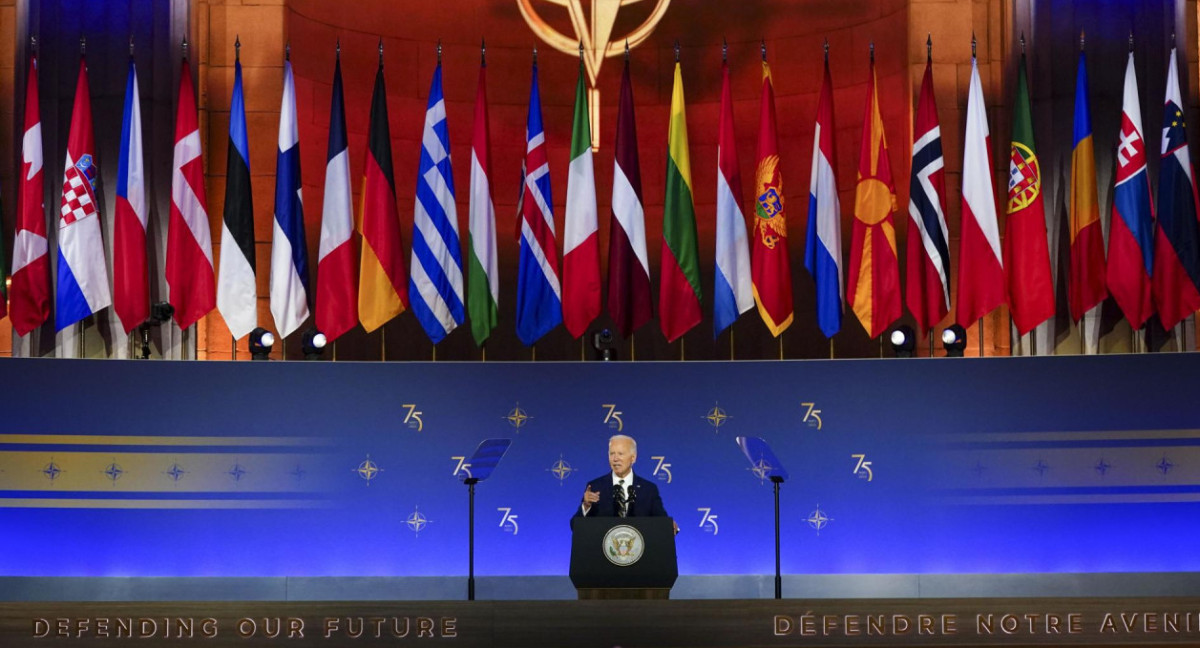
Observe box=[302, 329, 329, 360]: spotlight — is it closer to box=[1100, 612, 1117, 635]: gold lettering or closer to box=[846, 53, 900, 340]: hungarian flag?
box=[846, 53, 900, 340]: hungarian flag

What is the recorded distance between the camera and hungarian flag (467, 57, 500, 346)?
1202 cm

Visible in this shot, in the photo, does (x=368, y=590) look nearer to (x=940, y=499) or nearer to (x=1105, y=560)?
(x=940, y=499)

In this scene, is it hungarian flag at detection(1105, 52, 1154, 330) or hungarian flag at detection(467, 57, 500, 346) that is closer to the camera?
hungarian flag at detection(1105, 52, 1154, 330)

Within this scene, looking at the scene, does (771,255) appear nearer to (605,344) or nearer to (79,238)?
(605,344)

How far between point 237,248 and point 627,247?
2.94m

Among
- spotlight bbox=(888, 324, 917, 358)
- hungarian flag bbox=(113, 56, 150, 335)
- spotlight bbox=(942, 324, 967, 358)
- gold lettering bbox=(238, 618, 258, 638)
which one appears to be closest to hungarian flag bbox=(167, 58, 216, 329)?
hungarian flag bbox=(113, 56, 150, 335)

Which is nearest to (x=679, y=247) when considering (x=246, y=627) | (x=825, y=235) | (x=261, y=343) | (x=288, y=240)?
(x=825, y=235)

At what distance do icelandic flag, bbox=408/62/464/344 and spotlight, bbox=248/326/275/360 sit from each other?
1143 millimetres

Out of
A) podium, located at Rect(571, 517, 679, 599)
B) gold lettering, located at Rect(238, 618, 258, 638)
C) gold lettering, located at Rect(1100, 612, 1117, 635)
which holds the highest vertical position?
podium, located at Rect(571, 517, 679, 599)

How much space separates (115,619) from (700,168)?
8.17 meters

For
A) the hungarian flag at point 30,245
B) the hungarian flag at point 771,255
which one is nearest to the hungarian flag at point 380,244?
the hungarian flag at point 30,245

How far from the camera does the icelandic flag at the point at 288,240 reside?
39.2 feet

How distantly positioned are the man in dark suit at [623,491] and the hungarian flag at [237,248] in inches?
159

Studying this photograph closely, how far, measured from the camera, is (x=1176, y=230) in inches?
458
